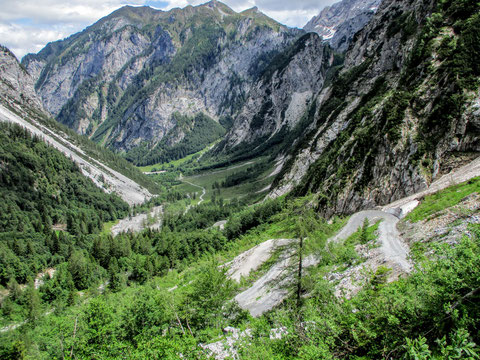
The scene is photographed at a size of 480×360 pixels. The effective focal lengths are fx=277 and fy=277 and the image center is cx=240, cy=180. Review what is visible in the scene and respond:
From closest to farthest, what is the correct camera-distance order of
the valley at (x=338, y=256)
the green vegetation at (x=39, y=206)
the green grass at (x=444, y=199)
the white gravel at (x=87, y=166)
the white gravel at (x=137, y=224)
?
the valley at (x=338, y=256) → the green grass at (x=444, y=199) → the green vegetation at (x=39, y=206) → the white gravel at (x=137, y=224) → the white gravel at (x=87, y=166)

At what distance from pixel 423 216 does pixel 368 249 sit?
6.35 metres

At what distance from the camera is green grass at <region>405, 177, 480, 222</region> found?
24812mm

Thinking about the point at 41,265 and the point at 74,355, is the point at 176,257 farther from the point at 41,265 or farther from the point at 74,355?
the point at 74,355

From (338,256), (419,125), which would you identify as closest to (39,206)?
(338,256)

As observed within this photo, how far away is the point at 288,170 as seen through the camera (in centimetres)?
10962

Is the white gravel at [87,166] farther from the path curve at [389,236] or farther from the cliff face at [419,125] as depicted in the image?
the path curve at [389,236]

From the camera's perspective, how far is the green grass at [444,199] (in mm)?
24812

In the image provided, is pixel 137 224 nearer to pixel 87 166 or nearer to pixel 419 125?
pixel 87 166

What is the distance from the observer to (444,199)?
2625 centimetres

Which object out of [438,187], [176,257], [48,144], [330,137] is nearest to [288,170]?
[330,137]

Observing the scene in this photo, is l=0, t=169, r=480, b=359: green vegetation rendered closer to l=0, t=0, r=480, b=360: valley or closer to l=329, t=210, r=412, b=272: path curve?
l=0, t=0, r=480, b=360: valley

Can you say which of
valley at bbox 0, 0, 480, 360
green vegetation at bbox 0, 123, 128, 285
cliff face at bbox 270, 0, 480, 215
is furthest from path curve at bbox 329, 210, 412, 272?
green vegetation at bbox 0, 123, 128, 285

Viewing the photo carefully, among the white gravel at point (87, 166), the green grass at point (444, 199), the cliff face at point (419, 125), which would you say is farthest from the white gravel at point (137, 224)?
the green grass at point (444, 199)

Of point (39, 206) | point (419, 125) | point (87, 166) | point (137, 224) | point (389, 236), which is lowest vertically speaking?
point (137, 224)
